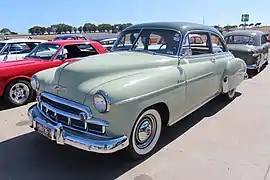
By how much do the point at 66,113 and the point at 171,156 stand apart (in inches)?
59.7

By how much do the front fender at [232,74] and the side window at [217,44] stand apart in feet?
1.09

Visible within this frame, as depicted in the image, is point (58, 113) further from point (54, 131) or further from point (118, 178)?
point (118, 178)

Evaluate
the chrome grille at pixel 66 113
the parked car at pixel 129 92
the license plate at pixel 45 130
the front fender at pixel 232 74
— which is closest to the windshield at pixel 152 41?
the parked car at pixel 129 92

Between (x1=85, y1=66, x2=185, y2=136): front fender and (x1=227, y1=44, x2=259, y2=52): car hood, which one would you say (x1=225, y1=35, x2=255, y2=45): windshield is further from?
(x1=85, y1=66, x2=185, y2=136): front fender

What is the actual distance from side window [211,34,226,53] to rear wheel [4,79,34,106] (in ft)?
13.7

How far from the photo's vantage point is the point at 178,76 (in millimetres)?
3955

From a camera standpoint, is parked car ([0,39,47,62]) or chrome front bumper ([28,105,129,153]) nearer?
chrome front bumper ([28,105,129,153])

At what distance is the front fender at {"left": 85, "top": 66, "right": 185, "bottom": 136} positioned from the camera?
302 centimetres

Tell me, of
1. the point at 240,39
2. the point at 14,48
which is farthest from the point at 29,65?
the point at 240,39

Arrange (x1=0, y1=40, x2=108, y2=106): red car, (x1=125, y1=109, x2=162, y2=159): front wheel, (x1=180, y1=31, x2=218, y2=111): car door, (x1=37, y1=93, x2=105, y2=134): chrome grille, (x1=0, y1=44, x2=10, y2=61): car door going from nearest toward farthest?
1. (x1=37, y1=93, x2=105, y2=134): chrome grille
2. (x1=125, y1=109, x2=162, y2=159): front wheel
3. (x1=180, y1=31, x2=218, y2=111): car door
4. (x1=0, y1=40, x2=108, y2=106): red car
5. (x1=0, y1=44, x2=10, y2=61): car door

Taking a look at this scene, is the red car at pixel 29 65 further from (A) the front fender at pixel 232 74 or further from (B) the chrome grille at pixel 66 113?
(A) the front fender at pixel 232 74

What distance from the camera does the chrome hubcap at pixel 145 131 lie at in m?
3.48

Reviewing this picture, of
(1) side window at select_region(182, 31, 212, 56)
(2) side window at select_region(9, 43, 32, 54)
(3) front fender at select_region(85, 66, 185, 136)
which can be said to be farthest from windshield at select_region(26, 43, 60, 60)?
(3) front fender at select_region(85, 66, 185, 136)

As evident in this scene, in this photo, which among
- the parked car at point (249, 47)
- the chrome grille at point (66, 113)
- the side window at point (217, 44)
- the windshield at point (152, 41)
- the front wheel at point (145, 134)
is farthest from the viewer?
the parked car at point (249, 47)
